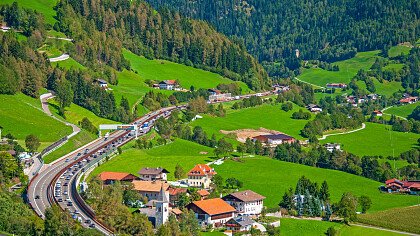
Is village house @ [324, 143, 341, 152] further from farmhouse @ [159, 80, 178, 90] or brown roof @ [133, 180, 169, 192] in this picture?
brown roof @ [133, 180, 169, 192]

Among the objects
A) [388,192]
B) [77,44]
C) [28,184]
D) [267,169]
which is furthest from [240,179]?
[77,44]

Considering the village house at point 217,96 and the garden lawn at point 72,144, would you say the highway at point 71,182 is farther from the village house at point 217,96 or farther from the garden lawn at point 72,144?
the village house at point 217,96

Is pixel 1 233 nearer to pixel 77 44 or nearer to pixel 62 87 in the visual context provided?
pixel 62 87

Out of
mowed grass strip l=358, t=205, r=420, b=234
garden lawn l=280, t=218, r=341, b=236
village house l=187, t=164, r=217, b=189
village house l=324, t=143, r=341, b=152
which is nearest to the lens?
garden lawn l=280, t=218, r=341, b=236

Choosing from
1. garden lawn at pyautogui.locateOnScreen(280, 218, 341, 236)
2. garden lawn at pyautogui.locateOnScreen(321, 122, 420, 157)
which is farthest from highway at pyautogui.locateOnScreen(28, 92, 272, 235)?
garden lawn at pyautogui.locateOnScreen(321, 122, 420, 157)

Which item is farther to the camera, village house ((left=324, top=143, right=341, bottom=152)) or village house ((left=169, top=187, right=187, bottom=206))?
village house ((left=324, top=143, right=341, bottom=152))

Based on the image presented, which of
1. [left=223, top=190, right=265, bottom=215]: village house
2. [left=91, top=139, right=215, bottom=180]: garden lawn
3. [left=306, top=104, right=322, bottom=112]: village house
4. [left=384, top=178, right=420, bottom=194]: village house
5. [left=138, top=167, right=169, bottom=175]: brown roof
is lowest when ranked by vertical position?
[left=306, top=104, right=322, bottom=112]: village house

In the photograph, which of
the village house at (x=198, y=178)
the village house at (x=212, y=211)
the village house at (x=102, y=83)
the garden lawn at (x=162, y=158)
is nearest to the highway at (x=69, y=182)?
the garden lawn at (x=162, y=158)
